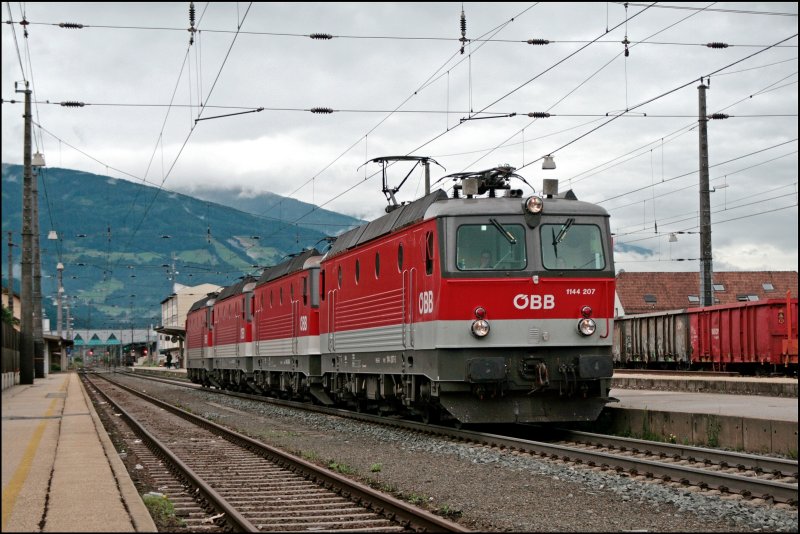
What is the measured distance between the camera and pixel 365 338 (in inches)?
773

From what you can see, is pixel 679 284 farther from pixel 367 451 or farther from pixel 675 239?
pixel 367 451

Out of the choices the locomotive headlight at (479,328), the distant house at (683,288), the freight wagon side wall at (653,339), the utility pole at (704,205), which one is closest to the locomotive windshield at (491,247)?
the locomotive headlight at (479,328)

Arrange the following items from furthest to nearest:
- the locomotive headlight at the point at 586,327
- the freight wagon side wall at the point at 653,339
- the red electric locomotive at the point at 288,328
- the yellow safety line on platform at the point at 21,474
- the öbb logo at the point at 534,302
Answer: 1. the freight wagon side wall at the point at 653,339
2. the red electric locomotive at the point at 288,328
3. the locomotive headlight at the point at 586,327
4. the öbb logo at the point at 534,302
5. the yellow safety line on platform at the point at 21,474

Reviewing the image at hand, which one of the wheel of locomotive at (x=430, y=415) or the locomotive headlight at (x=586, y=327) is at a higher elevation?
the locomotive headlight at (x=586, y=327)

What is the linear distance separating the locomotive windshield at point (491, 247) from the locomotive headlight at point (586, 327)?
1.25 metres

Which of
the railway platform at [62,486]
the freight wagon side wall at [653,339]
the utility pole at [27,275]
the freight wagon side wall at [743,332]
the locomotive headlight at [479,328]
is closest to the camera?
the railway platform at [62,486]

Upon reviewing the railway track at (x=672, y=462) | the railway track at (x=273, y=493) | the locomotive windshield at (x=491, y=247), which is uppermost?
the locomotive windshield at (x=491, y=247)

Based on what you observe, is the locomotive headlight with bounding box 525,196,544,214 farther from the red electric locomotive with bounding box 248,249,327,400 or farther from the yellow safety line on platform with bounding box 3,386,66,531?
the red electric locomotive with bounding box 248,249,327,400

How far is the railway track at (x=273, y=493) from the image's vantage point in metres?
9.05

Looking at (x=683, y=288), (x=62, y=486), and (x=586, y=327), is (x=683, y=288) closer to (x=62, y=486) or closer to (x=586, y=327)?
(x=586, y=327)

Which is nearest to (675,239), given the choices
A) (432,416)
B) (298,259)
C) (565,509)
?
(298,259)

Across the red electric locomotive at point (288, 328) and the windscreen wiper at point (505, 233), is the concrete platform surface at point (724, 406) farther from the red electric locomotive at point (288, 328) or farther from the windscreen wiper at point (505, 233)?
the red electric locomotive at point (288, 328)

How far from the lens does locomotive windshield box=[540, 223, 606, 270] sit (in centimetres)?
1582

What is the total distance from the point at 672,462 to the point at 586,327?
336cm
